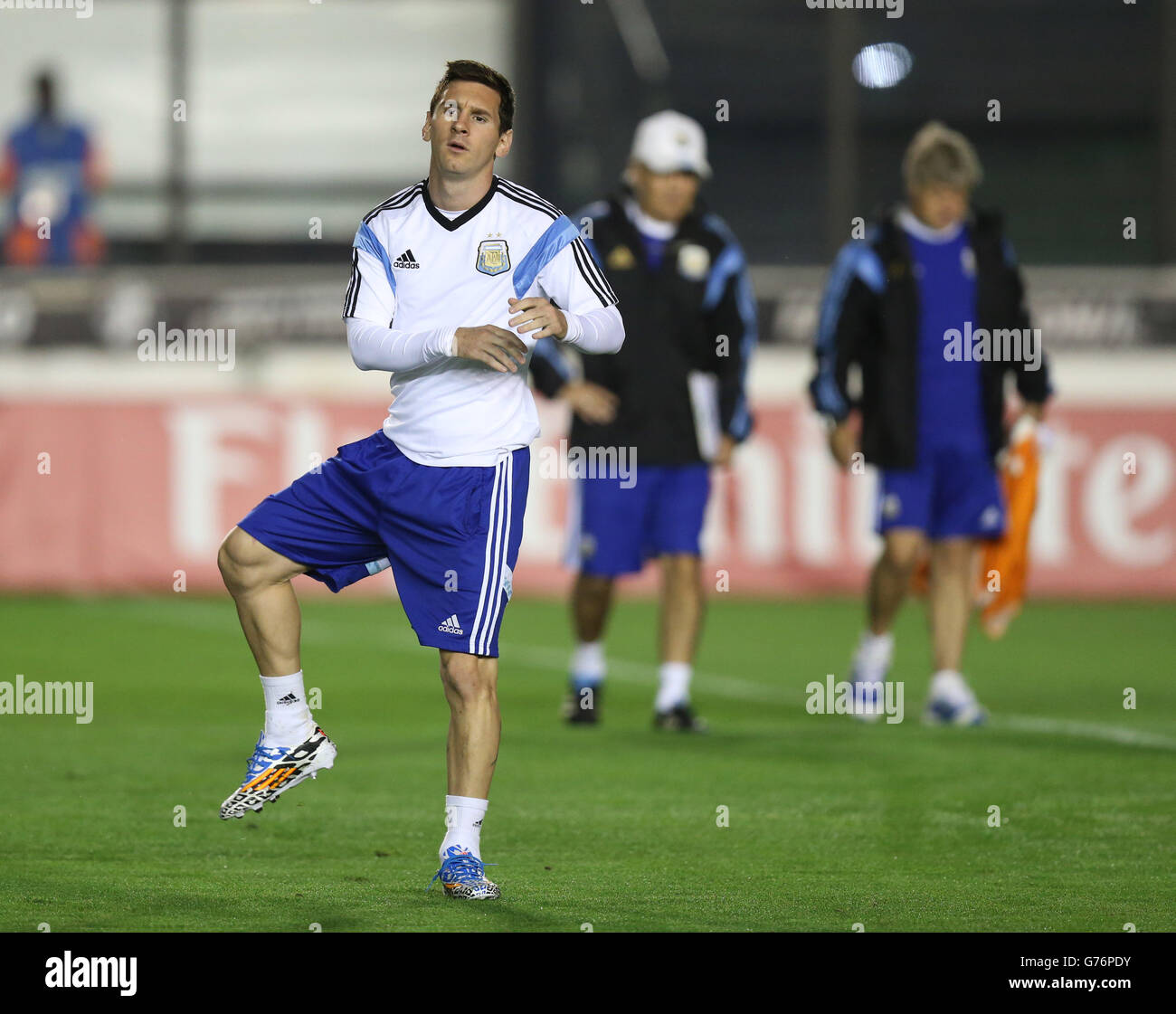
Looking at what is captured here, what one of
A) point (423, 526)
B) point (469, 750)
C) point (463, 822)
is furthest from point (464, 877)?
point (423, 526)

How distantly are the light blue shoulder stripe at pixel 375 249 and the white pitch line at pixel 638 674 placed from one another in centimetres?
428

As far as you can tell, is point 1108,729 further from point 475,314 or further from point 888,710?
point 475,314

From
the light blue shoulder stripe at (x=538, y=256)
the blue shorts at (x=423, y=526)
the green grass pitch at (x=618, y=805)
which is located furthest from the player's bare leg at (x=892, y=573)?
the light blue shoulder stripe at (x=538, y=256)

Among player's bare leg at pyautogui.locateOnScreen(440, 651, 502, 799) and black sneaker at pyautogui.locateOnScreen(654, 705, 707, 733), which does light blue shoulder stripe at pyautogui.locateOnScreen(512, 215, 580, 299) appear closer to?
player's bare leg at pyautogui.locateOnScreen(440, 651, 502, 799)

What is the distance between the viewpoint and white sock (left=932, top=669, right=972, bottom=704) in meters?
9.45

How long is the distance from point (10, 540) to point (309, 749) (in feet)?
35.2

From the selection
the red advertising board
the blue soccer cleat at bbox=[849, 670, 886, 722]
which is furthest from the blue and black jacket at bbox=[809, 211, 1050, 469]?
the red advertising board

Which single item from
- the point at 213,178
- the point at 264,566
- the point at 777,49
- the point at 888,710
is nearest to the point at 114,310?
the point at 213,178

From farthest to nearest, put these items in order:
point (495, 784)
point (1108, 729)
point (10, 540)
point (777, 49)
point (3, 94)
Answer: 1. point (3, 94)
2. point (777, 49)
3. point (10, 540)
4. point (1108, 729)
5. point (495, 784)

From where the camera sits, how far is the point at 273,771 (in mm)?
5781

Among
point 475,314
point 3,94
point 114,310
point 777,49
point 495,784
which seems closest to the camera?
point 475,314

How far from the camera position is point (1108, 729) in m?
9.18

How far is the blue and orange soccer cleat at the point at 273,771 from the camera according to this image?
227 inches

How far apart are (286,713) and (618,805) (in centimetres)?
170
